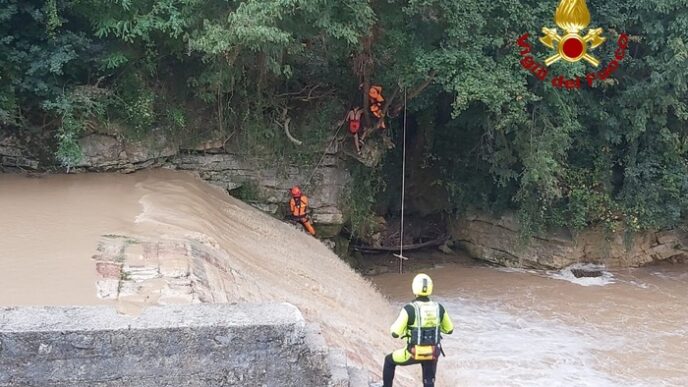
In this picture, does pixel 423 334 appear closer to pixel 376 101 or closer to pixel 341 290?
pixel 341 290

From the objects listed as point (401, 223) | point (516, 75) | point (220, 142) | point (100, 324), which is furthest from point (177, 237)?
point (401, 223)

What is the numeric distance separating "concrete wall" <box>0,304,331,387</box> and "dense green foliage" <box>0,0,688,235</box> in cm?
585


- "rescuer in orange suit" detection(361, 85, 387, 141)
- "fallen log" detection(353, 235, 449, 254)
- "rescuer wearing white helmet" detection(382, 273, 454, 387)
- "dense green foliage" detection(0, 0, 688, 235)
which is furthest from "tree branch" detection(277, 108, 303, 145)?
"rescuer wearing white helmet" detection(382, 273, 454, 387)

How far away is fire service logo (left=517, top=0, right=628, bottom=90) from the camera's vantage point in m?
7.41

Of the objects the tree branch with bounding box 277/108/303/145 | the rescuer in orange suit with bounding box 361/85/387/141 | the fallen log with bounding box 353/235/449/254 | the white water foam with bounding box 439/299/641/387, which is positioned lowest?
the white water foam with bounding box 439/299/641/387

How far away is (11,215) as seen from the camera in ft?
29.1

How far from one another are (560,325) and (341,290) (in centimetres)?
450

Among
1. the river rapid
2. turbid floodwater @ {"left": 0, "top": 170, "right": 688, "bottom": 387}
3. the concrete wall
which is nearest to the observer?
the concrete wall

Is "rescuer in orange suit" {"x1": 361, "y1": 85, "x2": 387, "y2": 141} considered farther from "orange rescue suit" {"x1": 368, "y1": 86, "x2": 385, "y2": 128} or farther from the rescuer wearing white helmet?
the rescuer wearing white helmet

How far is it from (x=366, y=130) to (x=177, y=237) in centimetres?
581

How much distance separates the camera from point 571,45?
7.47 m

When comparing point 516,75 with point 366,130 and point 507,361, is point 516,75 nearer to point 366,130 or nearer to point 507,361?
point 366,130

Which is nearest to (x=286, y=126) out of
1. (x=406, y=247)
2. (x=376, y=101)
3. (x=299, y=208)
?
(x=299, y=208)

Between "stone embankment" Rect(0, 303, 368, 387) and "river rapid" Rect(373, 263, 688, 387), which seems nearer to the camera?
"stone embankment" Rect(0, 303, 368, 387)
